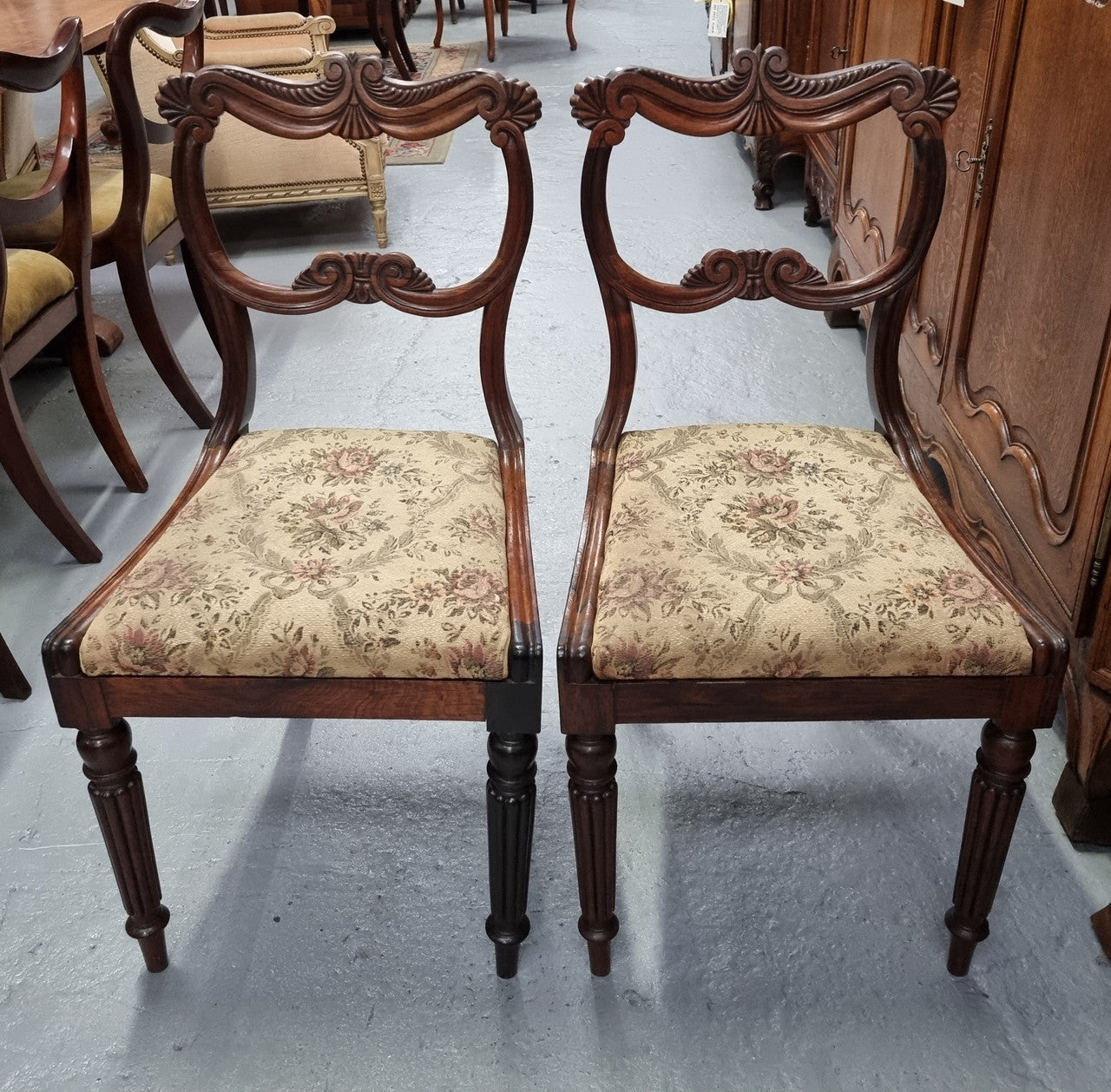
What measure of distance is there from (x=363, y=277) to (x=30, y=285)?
3.17 feet

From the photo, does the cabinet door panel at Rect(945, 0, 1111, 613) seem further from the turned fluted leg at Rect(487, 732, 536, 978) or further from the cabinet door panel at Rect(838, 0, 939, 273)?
the turned fluted leg at Rect(487, 732, 536, 978)

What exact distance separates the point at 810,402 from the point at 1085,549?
1.26 metres

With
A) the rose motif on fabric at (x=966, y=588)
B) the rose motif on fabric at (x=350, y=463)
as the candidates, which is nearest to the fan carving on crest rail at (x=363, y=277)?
the rose motif on fabric at (x=350, y=463)

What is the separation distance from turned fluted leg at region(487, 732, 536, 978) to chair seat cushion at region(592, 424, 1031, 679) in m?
0.14

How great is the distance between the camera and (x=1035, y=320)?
5.13ft

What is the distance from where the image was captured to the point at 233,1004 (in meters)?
1.33

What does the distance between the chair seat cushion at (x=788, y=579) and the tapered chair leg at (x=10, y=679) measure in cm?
105

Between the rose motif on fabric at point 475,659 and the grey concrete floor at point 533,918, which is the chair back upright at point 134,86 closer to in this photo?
the grey concrete floor at point 533,918

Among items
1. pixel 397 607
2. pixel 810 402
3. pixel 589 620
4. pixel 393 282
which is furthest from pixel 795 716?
pixel 810 402

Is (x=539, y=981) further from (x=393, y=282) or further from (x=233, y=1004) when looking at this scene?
(x=393, y=282)

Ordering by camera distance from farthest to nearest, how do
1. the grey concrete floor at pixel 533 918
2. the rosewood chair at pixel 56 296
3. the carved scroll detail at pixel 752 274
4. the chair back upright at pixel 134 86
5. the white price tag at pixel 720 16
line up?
the white price tag at pixel 720 16, the chair back upright at pixel 134 86, the rosewood chair at pixel 56 296, the carved scroll detail at pixel 752 274, the grey concrete floor at pixel 533 918

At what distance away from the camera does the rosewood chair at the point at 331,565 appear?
46.1 inches

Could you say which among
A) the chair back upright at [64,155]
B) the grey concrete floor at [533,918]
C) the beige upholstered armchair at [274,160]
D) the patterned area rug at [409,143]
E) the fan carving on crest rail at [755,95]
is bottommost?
the grey concrete floor at [533,918]

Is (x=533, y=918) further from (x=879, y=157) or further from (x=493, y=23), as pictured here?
(x=493, y=23)
